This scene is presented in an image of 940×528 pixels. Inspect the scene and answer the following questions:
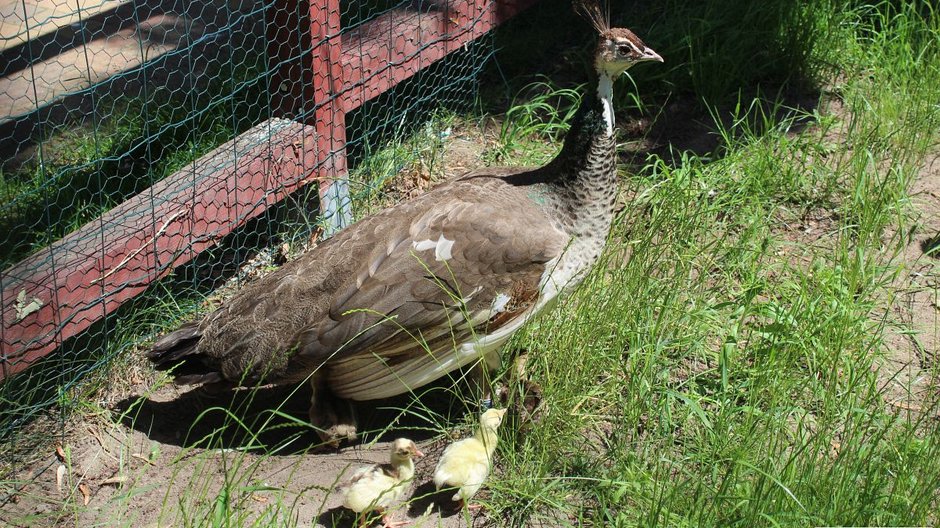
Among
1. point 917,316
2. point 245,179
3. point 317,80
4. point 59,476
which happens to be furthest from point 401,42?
point 917,316

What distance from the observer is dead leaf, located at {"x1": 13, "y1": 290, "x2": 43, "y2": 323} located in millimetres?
3271

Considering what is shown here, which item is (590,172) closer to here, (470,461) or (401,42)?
(470,461)

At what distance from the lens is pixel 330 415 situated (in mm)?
3543

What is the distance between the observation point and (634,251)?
150 inches

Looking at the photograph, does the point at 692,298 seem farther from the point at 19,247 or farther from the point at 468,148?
the point at 19,247

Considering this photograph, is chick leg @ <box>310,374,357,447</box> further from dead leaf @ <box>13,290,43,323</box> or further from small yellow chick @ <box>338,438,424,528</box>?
dead leaf @ <box>13,290,43,323</box>

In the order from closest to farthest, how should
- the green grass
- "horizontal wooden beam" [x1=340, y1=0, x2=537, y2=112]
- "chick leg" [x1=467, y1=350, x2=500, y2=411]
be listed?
the green grass
"chick leg" [x1=467, y1=350, x2=500, y2=411]
"horizontal wooden beam" [x1=340, y1=0, x2=537, y2=112]

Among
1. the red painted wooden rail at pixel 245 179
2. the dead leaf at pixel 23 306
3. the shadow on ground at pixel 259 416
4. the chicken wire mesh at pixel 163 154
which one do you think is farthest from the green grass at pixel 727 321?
the dead leaf at pixel 23 306

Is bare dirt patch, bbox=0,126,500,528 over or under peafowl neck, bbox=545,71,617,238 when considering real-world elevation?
under

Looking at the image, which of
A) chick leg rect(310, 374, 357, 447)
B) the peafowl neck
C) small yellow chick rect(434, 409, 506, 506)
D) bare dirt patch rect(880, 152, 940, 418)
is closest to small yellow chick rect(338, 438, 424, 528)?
small yellow chick rect(434, 409, 506, 506)

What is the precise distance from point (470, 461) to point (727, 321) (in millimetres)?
1322

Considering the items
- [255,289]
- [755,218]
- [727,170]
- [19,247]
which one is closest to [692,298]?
[755,218]

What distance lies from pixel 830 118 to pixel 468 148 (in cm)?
174

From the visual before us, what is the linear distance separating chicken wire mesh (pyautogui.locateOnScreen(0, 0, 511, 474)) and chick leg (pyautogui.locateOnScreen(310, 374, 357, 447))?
737 mm
